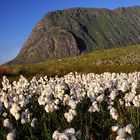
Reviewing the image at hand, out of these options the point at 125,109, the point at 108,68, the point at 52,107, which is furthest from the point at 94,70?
the point at 52,107

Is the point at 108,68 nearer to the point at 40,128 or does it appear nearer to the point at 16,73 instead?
the point at 16,73

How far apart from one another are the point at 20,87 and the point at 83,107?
9.58 feet

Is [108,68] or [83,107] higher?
[108,68]

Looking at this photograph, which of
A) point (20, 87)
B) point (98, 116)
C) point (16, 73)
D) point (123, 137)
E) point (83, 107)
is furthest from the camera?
point (16, 73)

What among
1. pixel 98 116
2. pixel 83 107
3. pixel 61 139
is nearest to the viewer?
pixel 61 139

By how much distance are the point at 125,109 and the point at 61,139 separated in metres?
5.92

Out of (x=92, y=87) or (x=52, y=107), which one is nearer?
(x=52, y=107)

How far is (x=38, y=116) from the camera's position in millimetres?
9727

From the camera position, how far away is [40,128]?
8.01 meters

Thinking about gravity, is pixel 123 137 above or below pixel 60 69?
below

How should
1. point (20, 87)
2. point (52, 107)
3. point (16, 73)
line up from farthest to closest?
1. point (16, 73)
2. point (20, 87)
3. point (52, 107)

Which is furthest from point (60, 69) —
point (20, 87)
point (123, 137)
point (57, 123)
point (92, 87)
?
point (123, 137)

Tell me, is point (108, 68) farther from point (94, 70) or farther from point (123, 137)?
point (123, 137)

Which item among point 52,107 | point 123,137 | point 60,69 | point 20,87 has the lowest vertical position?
point 123,137
